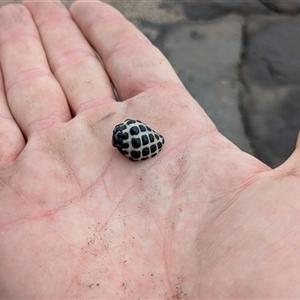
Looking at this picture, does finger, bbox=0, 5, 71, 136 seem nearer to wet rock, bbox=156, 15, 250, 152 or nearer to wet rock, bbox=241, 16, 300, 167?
wet rock, bbox=156, 15, 250, 152

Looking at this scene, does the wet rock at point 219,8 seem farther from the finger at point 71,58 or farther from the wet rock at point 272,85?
the finger at point 71,58

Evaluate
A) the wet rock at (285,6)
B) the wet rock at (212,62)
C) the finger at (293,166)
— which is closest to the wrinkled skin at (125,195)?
the finger at (293,166)

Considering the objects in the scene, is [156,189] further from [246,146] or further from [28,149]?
[246,146]

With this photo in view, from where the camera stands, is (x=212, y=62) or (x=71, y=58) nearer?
(x=71, y=58)

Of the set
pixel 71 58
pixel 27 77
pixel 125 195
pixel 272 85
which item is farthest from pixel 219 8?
pixel 125 195

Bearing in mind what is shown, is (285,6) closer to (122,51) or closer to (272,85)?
(272,85)

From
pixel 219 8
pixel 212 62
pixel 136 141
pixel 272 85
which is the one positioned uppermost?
pixel 136 141

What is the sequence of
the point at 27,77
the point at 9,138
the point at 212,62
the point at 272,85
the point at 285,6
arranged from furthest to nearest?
1. the point at 285,6
2. the point at 212,62
3. the point at 272,85
4. the point at 27,77
5. the point at 9,138
